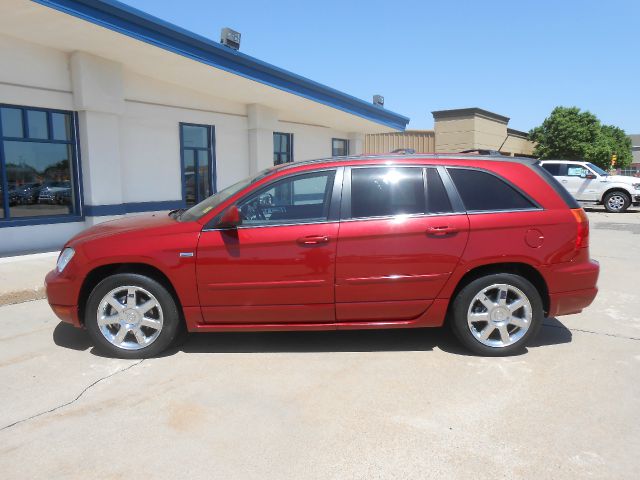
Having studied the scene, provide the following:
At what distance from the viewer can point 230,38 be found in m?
10.4

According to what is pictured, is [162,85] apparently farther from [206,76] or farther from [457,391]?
[457,391]

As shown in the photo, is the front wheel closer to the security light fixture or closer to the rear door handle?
the security light fixture

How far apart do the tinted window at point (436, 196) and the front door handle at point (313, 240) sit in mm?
959

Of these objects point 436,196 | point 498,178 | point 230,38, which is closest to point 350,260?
point 436,196

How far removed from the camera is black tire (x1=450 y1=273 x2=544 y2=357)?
4.15 metres

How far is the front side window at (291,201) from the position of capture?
13.8 ft

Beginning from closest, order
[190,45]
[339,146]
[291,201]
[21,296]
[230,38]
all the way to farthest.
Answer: [291,201], [21,296], [190,45], [230,38], [339,146]

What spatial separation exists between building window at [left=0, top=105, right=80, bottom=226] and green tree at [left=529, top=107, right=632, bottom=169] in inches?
1418

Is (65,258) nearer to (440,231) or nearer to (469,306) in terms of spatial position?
(440,231)

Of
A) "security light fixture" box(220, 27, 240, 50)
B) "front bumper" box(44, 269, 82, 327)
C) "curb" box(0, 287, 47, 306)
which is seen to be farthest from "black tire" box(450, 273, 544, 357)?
"security light fixture" box(220, 27, 240, 50)

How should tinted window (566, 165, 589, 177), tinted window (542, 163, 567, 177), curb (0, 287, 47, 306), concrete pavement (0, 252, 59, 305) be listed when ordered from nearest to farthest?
curb (0, 287, 47, 306) < concrete pavement (0, 252, 59, 305) < tinted window (566, 165, 589, 177) < tinted window (542, 163, 567, 177)

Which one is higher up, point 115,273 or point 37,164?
point 37,164

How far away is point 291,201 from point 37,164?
6978 mm

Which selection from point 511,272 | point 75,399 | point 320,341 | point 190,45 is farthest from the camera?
point 190,45
